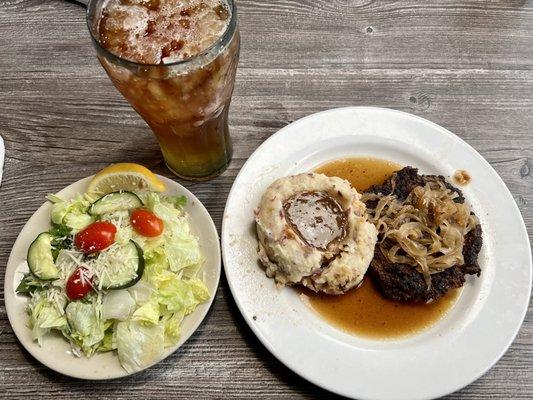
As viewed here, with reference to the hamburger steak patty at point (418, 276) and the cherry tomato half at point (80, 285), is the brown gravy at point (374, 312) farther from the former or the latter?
the cherry tomato half at point (80, 285)

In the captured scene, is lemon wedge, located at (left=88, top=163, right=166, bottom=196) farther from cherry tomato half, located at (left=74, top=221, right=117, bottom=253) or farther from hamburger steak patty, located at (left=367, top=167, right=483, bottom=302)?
hamburger steak patty, located at (left=367, top=167, right=483, bottom=302)

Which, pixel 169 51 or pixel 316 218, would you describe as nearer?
pixel 169 51

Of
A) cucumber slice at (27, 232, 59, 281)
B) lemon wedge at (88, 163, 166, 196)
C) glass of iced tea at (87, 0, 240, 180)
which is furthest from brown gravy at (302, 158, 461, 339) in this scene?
cucumber slice at (27, 232, 59, 281)

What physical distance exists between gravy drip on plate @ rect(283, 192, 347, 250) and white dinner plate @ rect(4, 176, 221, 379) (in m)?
0.40

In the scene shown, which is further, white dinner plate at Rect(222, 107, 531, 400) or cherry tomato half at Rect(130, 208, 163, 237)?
cherry tomato half at Rect(130, 208, 163, 237)

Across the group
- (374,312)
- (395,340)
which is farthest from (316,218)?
(395,340)

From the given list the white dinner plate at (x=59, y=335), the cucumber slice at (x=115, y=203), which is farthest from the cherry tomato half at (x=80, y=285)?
the cucumber slice at (x=115, y=203)

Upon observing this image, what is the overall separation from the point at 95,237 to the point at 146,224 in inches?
9.2

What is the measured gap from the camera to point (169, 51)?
217 cm

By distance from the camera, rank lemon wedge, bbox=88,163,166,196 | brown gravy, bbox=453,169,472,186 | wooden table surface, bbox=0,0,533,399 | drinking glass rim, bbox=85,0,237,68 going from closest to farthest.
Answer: drinking glass rim, bbox=85,0,237,68, lemon wedge, bbox=88,163,166,196, brown gravy, bbox=453,169,472,186, wooden table surface, bbox=0,0,533,399

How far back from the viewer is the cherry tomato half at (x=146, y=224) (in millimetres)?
2408

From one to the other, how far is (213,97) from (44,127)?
4.58 ft

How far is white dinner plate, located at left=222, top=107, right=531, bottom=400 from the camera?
7.31ft

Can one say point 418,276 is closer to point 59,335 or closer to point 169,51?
point 169,51
